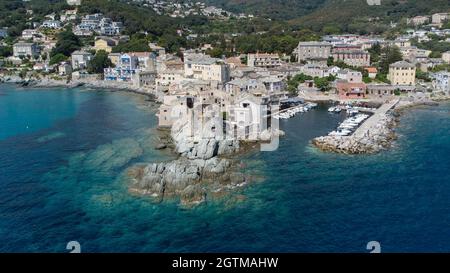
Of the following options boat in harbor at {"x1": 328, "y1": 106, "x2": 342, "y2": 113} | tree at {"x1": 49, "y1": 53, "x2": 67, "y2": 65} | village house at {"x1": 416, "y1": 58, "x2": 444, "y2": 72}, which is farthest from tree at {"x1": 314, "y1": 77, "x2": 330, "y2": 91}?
tree at {"x1": 49, "y1": 53, "x2": 67, "y2": 65}

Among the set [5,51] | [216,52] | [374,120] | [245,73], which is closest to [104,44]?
[5,51]

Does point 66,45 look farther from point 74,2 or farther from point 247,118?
point 247,118

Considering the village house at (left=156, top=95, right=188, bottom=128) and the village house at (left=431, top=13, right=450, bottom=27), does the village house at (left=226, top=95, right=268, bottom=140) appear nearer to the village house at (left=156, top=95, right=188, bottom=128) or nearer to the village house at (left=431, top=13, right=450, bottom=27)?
the village house at (left=156, top=95, right=188, bottom=128)

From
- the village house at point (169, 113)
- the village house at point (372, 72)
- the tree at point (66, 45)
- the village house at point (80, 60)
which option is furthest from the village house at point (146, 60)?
the village house at point (372, 72)

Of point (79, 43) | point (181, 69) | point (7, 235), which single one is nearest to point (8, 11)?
point (79, 43)

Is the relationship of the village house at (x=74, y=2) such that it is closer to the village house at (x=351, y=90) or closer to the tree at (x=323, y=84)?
the tree at (x=323, y=84)
